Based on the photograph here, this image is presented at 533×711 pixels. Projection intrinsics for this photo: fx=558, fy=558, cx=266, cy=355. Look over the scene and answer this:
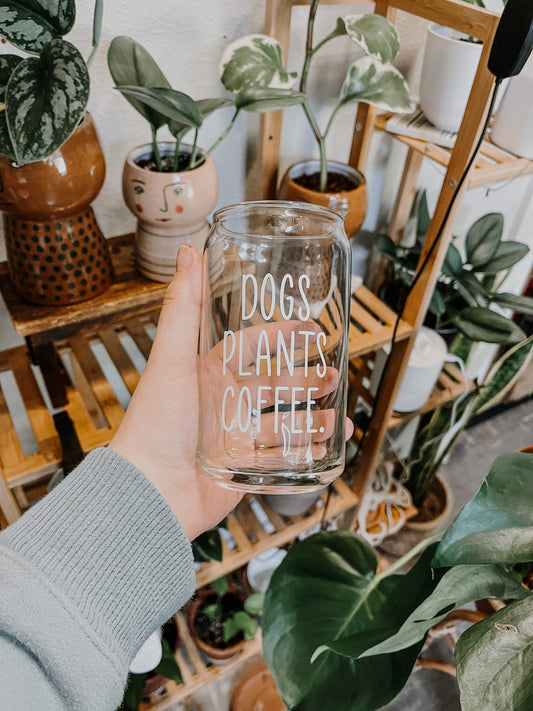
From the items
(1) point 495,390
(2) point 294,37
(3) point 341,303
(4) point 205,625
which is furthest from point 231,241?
(4) point 205,625

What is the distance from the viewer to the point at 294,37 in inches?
34.4

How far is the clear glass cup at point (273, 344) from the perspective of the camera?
490 mm

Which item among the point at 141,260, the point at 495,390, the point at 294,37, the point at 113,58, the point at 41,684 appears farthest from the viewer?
the point at 495,390

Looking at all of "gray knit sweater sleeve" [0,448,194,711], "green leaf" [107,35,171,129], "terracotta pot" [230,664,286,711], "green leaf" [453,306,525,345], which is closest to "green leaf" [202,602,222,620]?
"terracotta pot" [230,664,286,711]

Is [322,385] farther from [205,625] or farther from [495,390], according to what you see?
[205,625]

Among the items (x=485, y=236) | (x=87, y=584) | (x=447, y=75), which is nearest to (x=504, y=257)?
(x=485, y=236)

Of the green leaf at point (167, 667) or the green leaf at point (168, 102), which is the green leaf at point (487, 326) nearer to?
the green leaf at point (168, 102)

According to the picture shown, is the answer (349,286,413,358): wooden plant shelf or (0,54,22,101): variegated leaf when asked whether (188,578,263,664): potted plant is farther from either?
(0,54,22,101): variegated leaf

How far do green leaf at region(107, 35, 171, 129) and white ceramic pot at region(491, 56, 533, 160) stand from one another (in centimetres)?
49

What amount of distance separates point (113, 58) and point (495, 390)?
3.23 ft

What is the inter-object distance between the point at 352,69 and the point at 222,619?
1115mm

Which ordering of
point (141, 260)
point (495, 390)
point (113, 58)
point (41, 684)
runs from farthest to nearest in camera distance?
1. point (495, 390)
2. point (141, 260)
3. point (113, 58)
4. point (41, 684)

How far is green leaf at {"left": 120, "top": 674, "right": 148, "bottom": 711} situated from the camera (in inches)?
38.5

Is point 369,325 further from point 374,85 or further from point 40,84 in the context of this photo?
point 40,84
